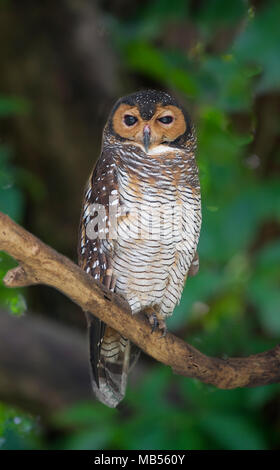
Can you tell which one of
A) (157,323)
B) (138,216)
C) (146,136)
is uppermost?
(146,136)

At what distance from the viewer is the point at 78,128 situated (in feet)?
9.52

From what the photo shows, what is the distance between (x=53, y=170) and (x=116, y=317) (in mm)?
1868

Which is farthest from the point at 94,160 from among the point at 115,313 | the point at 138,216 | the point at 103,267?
the point at 115,313

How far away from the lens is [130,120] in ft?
3.41

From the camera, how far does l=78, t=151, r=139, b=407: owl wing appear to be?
119 centimetres

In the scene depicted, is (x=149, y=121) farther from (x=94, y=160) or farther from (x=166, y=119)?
(x=94, y=160)

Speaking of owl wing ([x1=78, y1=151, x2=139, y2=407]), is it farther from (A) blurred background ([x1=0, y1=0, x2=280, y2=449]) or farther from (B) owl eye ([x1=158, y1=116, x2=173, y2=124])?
(A) blurred background ([x1=0, y1=0, x2=280, y2=449])

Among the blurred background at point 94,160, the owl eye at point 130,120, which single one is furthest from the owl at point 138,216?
the blurred background at point 94,160

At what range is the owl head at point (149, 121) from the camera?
3.14 feet

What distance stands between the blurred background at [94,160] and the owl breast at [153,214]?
0.85 feet

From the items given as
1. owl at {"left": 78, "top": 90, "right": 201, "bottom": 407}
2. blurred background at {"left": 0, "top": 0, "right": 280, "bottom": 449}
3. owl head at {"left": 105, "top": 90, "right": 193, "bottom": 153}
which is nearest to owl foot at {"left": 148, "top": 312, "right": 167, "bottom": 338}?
owl at {"left": 78, "top": 90, "right": 201, "bottom": 407}

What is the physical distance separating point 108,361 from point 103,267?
0.20 meters

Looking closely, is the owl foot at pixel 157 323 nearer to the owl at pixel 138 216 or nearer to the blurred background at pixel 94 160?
the owl at pixel 138 216

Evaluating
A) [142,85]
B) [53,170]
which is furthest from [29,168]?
[142,85]
